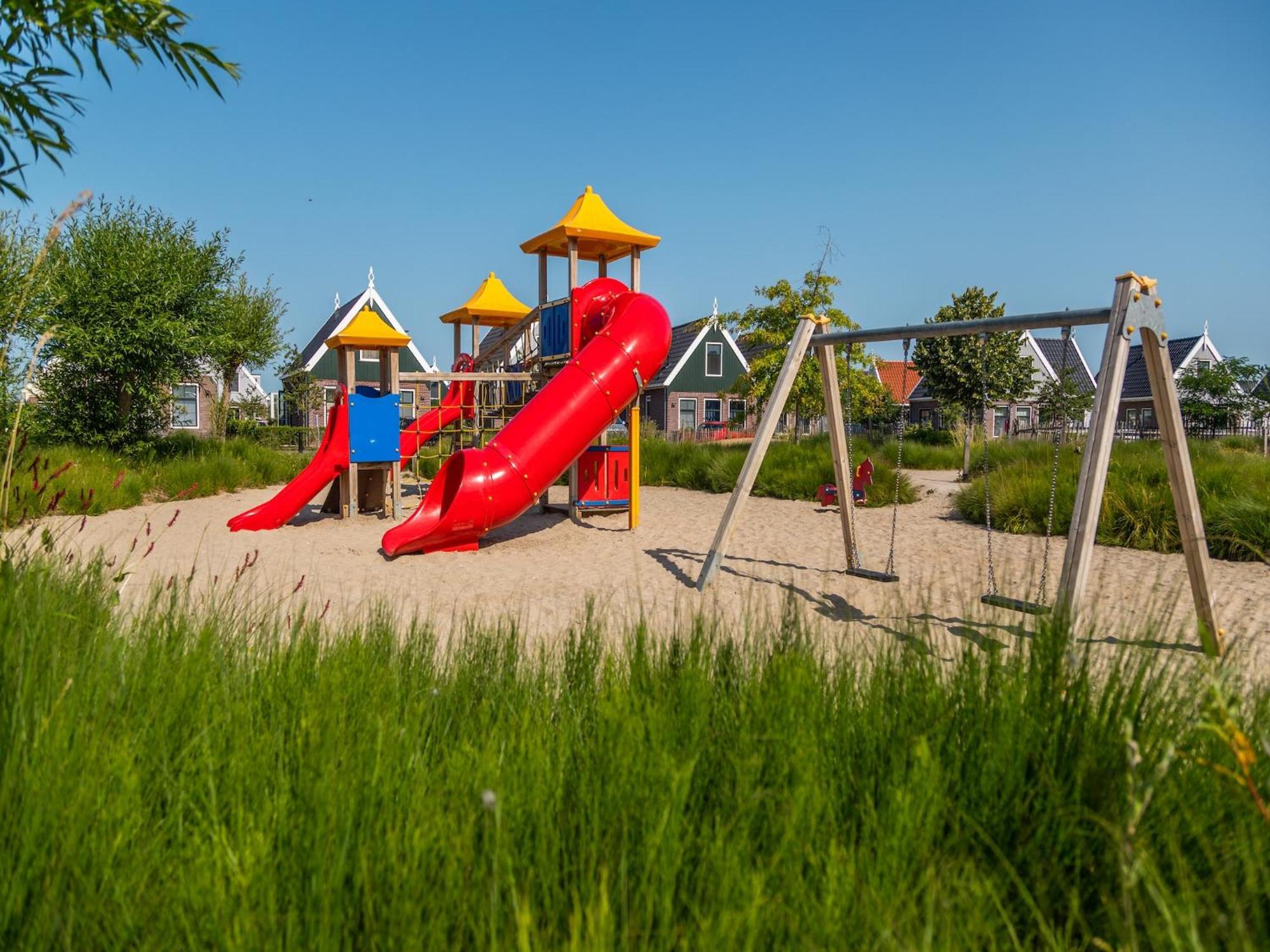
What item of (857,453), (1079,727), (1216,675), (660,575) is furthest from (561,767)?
(857,453)

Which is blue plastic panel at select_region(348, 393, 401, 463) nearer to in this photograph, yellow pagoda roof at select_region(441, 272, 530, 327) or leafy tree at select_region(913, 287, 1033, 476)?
yellow pagoda roof at select_region(441, 272, 530, 327)

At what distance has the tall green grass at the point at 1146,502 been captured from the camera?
7910 mm

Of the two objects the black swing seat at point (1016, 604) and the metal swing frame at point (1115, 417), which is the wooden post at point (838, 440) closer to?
the metal swing frame at point (1115, 417)

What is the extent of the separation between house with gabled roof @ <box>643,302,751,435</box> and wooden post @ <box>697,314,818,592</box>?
108 ft

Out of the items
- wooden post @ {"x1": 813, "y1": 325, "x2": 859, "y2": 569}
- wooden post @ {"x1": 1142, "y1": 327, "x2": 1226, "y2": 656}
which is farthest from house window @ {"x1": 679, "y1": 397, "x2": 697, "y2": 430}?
wooden post @ {"x1": 1142, "y1": 327, "x2": 1226, "y2": 656}

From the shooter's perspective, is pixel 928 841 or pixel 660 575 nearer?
pixel 928 841

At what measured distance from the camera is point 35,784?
164 cm

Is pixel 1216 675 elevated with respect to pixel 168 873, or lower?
elevated

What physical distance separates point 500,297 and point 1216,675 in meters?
15.3

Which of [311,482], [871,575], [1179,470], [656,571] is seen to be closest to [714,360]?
[311,482]

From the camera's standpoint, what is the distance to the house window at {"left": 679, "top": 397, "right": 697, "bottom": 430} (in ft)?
133

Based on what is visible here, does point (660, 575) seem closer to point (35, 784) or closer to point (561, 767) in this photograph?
point (561, 767)

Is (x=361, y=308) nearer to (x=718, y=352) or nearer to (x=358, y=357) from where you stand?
(x=358, y=357)

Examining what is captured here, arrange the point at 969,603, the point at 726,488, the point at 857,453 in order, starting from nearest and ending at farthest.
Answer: the point at 969,603
the point at 726,488
the point at 857,453
